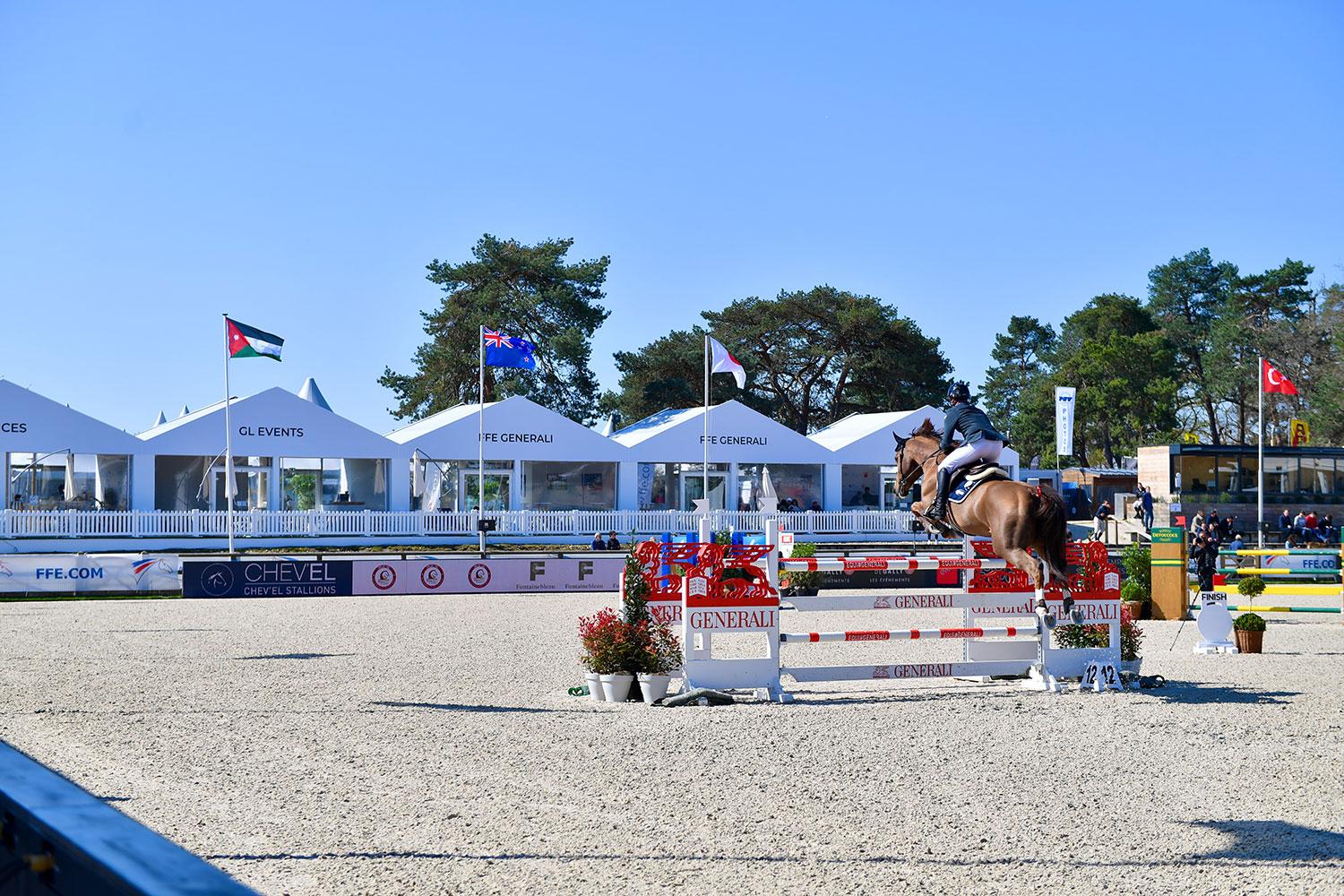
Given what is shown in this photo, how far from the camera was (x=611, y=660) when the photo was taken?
10820mm

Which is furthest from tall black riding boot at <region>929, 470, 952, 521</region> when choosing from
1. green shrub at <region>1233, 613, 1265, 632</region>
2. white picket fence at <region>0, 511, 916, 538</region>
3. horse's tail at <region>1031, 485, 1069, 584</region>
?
white picket fence at <region>0, 511, 916, 538</region>

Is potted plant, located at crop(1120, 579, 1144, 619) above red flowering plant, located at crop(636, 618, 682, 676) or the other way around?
the other way around

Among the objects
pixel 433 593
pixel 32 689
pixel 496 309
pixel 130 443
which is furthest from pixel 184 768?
pixel 496 309

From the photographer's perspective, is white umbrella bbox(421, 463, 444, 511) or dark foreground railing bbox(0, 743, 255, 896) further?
white umbrella bbox(421, 463, 444, 511)

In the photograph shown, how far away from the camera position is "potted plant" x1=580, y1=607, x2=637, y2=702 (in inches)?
426

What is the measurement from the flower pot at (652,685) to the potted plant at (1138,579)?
36.0ft

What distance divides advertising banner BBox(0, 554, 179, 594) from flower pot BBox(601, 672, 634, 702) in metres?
16.2

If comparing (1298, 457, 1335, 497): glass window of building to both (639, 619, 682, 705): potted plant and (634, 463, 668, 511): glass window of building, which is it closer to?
(634, 463, 668, 511): glass window of building

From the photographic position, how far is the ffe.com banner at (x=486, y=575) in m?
24.0

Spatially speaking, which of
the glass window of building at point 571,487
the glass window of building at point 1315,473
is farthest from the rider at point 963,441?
the glass window of building at point 1315,473

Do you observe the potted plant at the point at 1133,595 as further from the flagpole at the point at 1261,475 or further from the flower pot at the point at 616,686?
the flagpole at the point at 1261,475

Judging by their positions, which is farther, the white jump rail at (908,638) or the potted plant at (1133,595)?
the potted plant at (1133,595)

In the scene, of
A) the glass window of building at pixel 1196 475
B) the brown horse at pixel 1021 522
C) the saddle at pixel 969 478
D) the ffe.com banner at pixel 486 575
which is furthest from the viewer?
→ the glass window of building at pixel 1196 475

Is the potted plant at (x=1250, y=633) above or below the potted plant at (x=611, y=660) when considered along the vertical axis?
below
